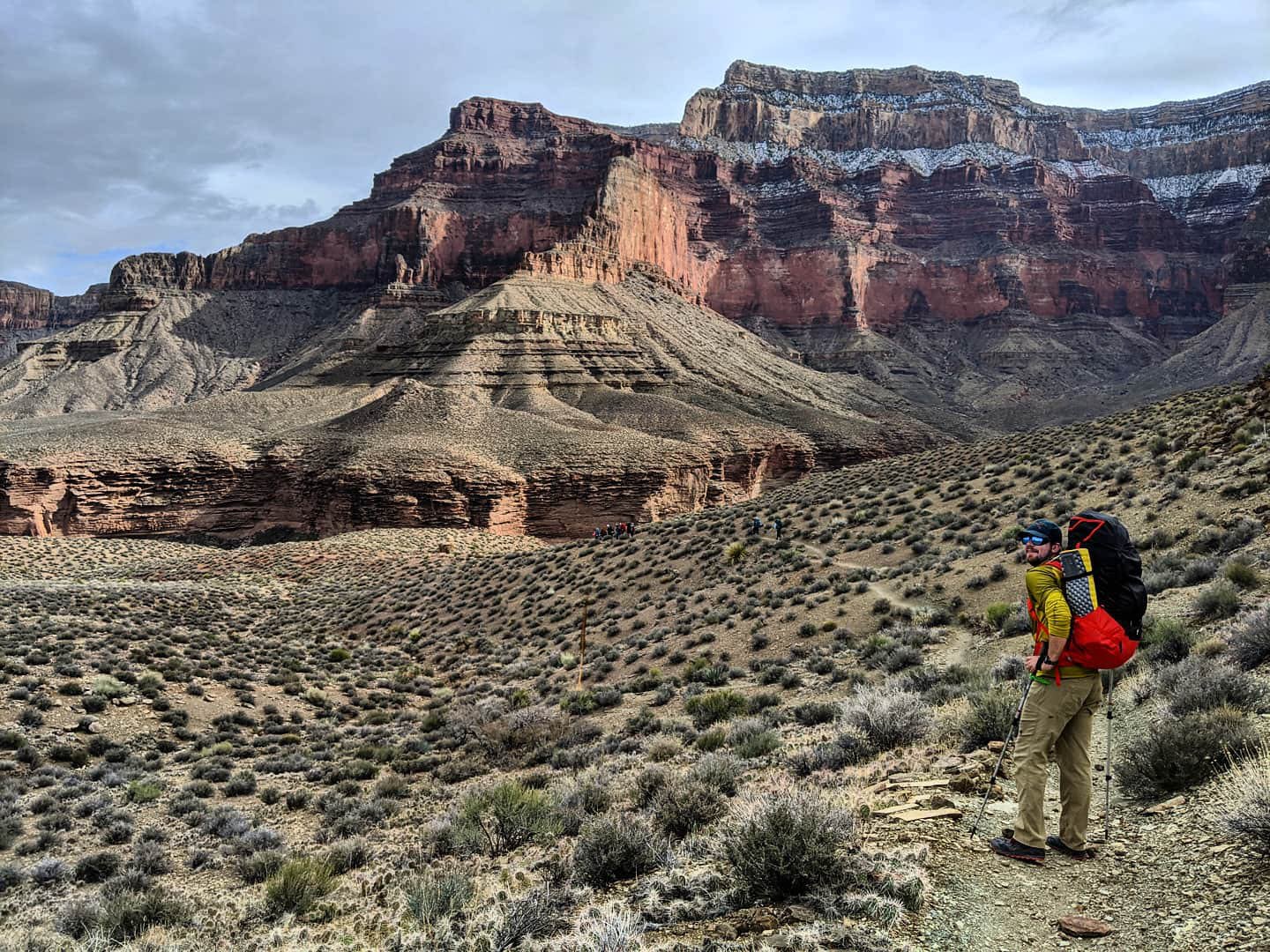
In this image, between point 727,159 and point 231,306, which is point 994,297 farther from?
point 231,306

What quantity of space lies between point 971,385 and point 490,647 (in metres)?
110

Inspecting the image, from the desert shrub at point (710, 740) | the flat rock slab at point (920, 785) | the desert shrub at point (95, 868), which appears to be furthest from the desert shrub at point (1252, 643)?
the desert shrub at point (95, 868)

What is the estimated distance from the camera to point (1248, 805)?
4.26 metres

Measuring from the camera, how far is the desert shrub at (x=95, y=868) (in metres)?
7.74

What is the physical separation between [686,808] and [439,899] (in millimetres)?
2098

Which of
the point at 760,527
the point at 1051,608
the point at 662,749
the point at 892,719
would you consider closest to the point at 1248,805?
the point at 1051,608

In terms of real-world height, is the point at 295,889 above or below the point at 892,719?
below

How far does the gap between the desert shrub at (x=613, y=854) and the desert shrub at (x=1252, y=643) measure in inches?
219

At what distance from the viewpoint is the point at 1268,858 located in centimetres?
408

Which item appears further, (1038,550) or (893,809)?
(893,809)

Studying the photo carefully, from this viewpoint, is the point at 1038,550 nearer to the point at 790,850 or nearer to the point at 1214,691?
Answer: the point at 1214,691

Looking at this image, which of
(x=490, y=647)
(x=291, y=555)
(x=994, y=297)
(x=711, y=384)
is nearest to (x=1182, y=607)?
(x=490, y=647)

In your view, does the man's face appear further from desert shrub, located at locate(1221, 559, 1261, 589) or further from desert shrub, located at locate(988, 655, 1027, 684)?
desert shrub, located at locate(1221, 559, 1261, 589)

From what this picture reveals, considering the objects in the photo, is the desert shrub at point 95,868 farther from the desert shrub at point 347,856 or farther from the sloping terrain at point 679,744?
the desert shrub at point 347,856
